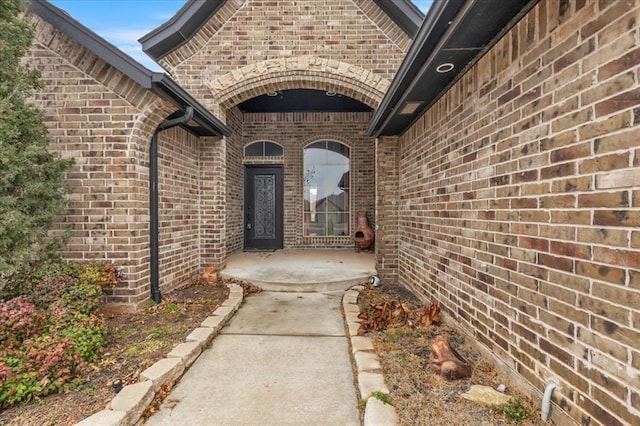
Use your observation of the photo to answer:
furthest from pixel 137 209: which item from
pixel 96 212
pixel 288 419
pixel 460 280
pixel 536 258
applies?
pixel 536 258

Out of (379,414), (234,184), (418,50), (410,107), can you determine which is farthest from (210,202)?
(379,414)

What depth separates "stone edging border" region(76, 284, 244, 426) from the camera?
215 cm

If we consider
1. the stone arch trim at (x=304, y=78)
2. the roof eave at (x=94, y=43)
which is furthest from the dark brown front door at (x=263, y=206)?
the roof eave at (x=94, y=43)

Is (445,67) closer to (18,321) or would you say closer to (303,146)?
(18,321)

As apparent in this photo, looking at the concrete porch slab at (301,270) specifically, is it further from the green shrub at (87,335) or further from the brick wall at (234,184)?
the green shrub at (87,335)

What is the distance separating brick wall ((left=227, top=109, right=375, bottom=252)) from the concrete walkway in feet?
17.1

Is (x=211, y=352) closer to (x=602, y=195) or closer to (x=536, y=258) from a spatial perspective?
(x=536, y=258)

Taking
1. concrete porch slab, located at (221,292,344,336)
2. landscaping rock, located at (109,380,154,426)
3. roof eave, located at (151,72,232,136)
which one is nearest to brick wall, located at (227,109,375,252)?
roof eave, located at (151,72,232,136)

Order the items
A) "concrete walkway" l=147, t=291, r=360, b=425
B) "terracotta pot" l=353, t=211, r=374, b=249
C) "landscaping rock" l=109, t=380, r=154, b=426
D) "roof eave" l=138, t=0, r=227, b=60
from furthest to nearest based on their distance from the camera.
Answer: "terracotta pot" l=353, t=211, r=374, b=249, "roof eave" l=138, t=0, r=227, b=60, "concrete walkway" l=147, t=291, r=360, b=425, "landscaping rock" l=109, t=380, r=154, b=426

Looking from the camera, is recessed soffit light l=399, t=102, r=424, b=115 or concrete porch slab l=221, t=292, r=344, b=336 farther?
recessed soffit light l=399, t=102, r=424, b=115

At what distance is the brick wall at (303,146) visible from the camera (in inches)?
370

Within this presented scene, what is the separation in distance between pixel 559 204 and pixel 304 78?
5.38 metres

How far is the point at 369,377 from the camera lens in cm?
261

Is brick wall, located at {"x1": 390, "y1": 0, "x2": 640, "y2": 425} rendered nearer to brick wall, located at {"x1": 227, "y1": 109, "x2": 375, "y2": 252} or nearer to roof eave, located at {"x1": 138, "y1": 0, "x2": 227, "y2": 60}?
roof eave, located at {"x1": 138, "y1": 0, "x2": 227, "y2": 60}
